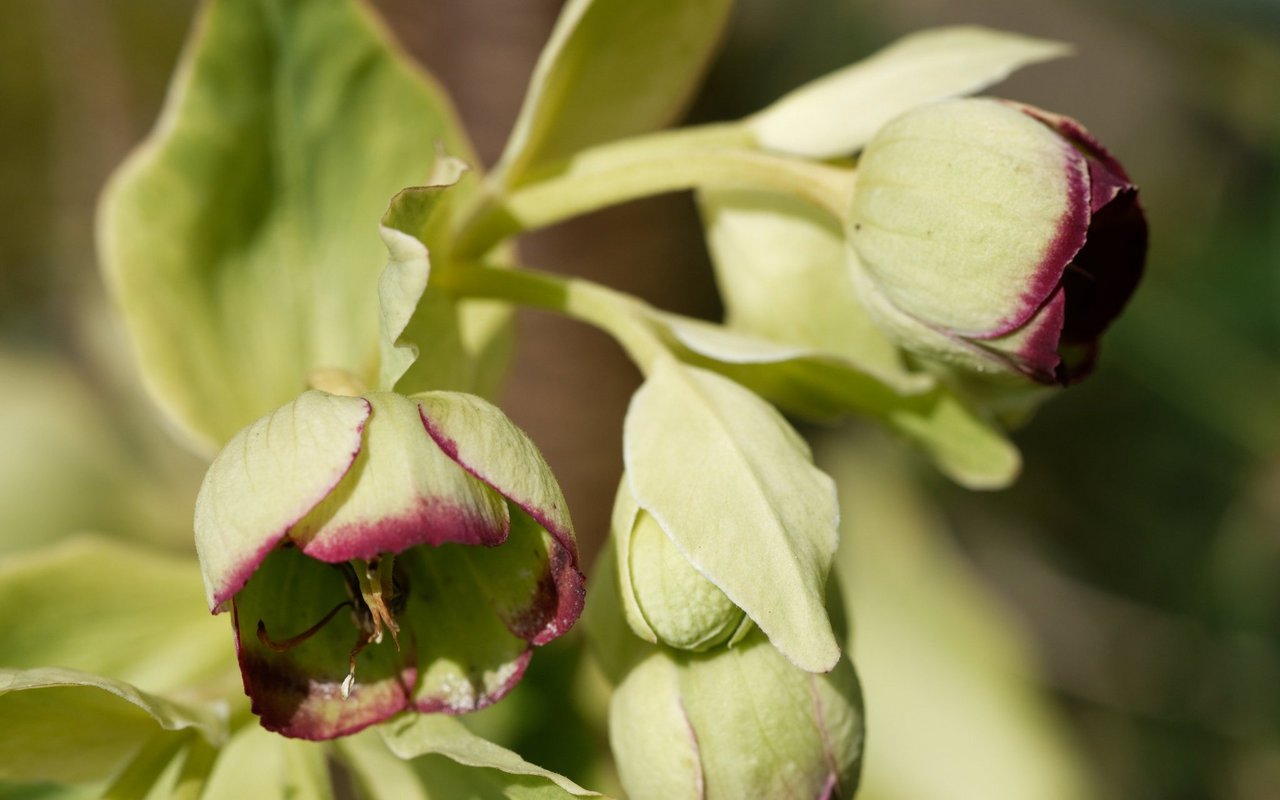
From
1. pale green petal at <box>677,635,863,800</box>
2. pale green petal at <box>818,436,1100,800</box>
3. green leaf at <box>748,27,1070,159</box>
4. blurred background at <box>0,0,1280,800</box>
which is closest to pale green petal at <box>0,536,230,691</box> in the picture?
pale green petal at <box>677,635,863,800</box>

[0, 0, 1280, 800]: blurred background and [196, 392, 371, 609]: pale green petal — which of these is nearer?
[196, 392, 371, 609]: pale green petal

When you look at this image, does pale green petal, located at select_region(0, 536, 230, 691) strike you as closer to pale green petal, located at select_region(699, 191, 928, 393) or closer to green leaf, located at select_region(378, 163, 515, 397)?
green leaf, located at select_region(378, 163, 515, 397)

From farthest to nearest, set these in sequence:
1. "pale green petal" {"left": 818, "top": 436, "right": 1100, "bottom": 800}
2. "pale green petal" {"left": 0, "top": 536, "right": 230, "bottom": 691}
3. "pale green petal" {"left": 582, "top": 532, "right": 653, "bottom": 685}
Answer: "pale green petal" {"left": 818, "top": 436, "right": 1100, "bottom": 800}
"pale green petal" {"left": 0, "top": 536, "right": 230, "bottom": 691}
"pale green petal" {"left": 582, "top": 532, "right": 653, "bottom": 685}

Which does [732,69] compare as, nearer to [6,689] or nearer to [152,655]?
[152,655]

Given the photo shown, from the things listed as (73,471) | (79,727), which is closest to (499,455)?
(79,727)

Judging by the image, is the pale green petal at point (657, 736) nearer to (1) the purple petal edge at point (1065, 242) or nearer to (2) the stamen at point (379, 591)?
(2) the stamen at point (379, 591)

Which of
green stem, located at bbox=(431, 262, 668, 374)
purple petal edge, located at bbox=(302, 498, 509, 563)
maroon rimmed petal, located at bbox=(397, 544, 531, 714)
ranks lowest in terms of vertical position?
maroon rimmed petal, located at bbox=(397, 544, 531, 714)

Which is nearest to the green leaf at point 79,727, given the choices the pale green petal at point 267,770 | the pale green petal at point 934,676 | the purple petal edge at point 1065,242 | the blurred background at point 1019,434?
the pale green petal at point 267,770
